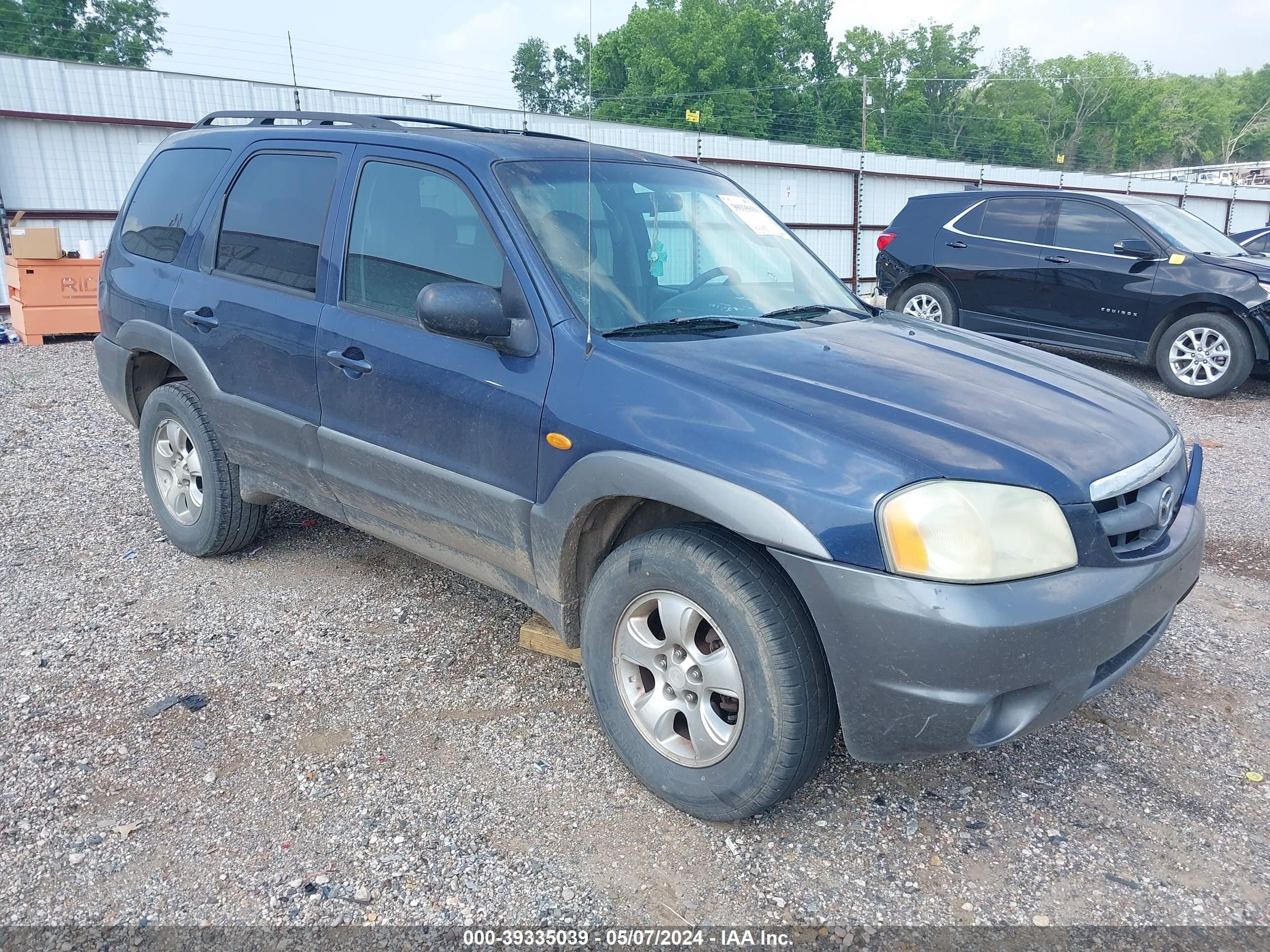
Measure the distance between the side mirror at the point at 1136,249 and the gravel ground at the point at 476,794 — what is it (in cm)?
520

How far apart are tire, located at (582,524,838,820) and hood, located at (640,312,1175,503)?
0.45 meters

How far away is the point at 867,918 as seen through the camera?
2.26 metres

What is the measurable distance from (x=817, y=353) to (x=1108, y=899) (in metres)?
1.66

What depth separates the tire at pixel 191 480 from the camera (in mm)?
4102

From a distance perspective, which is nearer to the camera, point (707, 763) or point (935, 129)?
point (707, 763)

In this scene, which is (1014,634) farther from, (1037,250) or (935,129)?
(935,129)

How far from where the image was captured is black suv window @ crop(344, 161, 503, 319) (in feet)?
9.99

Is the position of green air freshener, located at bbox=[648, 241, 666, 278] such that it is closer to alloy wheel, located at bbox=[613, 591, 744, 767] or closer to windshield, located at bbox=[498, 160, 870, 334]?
windshield, located at bbox=[498, 160, 870, 334]

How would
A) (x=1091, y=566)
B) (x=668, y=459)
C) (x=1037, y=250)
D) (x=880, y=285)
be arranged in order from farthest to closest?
(x=880, y=285), (x=1037, y=250), (x=668, y=459), (x=1091, y=566)

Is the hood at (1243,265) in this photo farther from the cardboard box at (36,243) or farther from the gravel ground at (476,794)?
the cardboard box at (36,243)

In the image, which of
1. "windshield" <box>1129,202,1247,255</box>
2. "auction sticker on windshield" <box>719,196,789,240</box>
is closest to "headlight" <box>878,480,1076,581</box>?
"auction sticker on windshield" <box>719,196,789,240</box>

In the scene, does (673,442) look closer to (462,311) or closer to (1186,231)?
(462,311)

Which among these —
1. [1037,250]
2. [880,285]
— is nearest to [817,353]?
[1037,250]

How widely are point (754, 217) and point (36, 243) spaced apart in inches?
355
